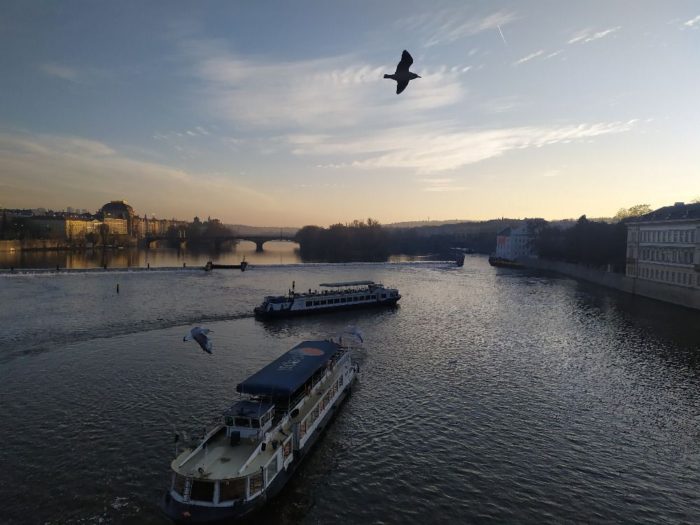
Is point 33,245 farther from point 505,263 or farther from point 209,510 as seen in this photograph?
point 209,510

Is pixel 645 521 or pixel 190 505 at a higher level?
pixel 190 505

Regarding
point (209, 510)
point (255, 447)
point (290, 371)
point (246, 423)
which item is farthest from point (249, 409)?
point (290, 371)

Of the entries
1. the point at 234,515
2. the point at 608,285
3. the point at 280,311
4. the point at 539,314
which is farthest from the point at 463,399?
the point at 608,285

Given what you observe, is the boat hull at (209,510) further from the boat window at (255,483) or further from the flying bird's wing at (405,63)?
the flying bird's wing at (405,63)

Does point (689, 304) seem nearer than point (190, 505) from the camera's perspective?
No

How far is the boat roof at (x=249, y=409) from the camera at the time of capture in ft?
68.7

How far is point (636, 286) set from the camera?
7956cm

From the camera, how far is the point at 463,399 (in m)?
31.0

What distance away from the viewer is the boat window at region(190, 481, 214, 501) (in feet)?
58.3

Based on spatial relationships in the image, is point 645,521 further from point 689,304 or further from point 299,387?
point 689,304

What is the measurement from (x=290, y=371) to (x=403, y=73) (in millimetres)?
17326

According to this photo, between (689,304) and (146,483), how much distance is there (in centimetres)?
6855

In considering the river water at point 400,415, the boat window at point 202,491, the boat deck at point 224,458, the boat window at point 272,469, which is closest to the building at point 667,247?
the river water at point 400,415

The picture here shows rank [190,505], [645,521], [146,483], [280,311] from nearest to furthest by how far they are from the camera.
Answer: [190,505]
[645,521]
[146,483]
[280,311]
